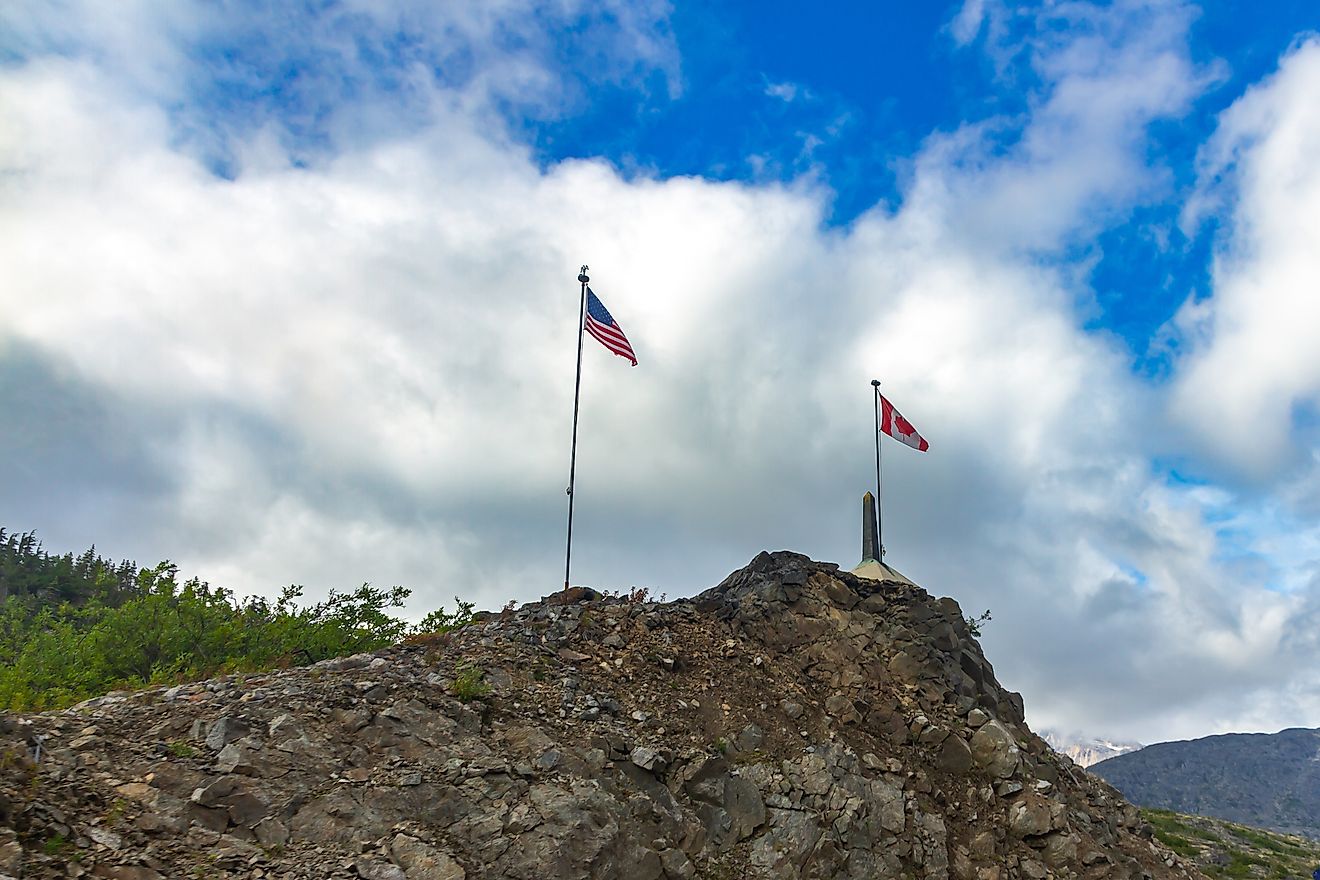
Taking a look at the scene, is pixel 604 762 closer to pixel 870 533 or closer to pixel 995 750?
pixel 995 750

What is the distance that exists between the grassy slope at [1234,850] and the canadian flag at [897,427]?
1556cm

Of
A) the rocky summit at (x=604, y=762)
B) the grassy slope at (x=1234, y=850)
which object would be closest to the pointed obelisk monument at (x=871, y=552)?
the rocky summit at (x=604, y=762)

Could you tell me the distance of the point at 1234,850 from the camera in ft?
164

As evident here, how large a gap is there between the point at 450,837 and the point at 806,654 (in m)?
11.8

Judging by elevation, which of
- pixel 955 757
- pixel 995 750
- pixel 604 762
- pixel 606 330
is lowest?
pixel 604 762

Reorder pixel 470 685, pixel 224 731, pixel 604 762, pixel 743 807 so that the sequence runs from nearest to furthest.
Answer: pixel 224 731 → pixel 604 762 → pixel 743 807 → pixel 470 685

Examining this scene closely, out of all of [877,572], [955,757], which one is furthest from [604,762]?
[877,572]

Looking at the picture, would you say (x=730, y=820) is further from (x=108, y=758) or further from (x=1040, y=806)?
(x=108, y=758)

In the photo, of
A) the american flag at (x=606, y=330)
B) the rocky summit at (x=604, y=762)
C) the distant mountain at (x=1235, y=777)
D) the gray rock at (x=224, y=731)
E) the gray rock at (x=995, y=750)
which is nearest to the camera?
the rocky summit at (x=604, y=762)

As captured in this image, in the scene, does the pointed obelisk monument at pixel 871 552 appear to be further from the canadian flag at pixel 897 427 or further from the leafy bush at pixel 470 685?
the leafy bush at pixel 470 685

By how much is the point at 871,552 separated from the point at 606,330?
12142 millimetres

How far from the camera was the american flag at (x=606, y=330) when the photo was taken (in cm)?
2875

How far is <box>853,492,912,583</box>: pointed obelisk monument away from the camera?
29.0m

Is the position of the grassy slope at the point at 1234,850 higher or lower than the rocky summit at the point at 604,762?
lower
